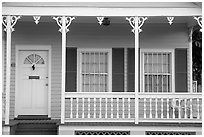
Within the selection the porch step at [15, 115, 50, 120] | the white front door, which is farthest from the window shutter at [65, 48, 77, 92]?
the porch step at [15, 115, 50, 120]

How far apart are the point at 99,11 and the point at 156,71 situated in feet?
10.1

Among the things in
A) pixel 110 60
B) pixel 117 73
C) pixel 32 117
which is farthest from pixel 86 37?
pixel 32 117

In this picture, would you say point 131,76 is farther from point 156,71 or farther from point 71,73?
point 71,73

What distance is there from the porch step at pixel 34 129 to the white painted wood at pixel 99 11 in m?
2.78

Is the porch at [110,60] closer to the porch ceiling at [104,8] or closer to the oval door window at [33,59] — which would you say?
the oval door window at [33,59]

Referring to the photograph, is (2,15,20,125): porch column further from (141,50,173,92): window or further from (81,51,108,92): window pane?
(141,50,173,92): window

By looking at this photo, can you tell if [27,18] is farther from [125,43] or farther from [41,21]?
[125,43]

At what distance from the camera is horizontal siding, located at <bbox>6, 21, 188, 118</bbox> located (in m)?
11.2

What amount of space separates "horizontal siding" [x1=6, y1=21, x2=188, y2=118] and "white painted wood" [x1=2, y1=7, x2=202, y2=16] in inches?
74.8

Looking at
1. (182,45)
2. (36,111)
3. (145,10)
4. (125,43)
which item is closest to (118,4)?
(145,10)

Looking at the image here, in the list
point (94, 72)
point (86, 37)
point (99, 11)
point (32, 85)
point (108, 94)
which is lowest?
point (108, 94)

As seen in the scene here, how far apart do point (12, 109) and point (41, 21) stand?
2.66 m

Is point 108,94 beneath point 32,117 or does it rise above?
above

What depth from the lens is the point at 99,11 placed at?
9.27m
